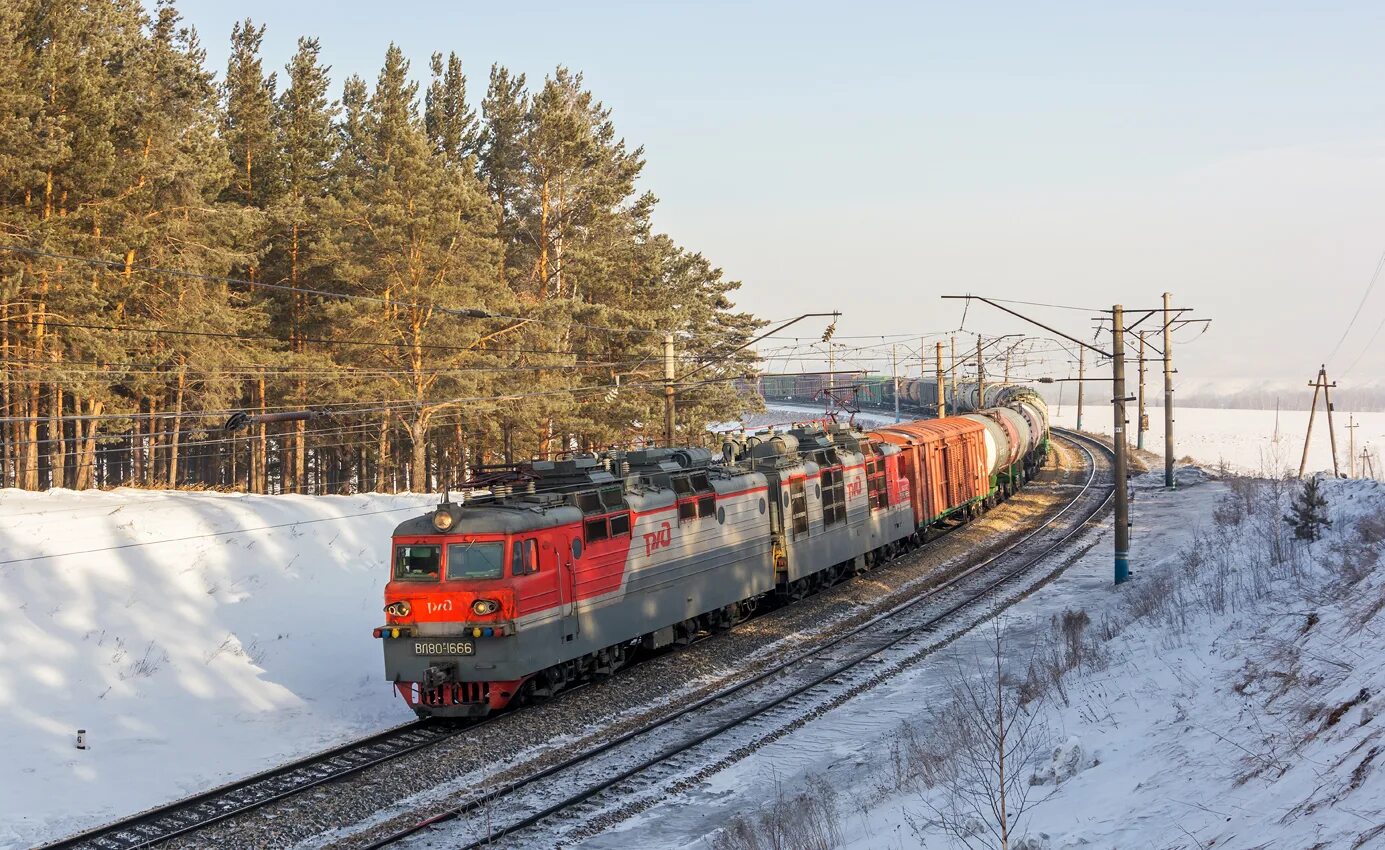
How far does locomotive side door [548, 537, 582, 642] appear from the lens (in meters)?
17.9

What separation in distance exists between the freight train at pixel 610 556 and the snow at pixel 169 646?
2149 millimetres

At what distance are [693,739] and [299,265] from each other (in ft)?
121

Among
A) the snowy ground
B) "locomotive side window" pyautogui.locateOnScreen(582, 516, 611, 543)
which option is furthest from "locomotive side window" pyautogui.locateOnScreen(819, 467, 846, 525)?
"locomotive side window" pyautogui.locateOnScreen(582, 516, 611, 543)

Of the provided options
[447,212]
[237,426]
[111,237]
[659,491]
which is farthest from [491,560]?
[447,212]

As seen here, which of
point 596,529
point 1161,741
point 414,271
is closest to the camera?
point 1161,741

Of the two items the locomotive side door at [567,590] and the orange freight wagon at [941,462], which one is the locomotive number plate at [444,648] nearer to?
the locomotive side door at [567,590]

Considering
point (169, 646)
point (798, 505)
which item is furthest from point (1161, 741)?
point (169, 646)

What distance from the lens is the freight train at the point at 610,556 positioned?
55.8 ft

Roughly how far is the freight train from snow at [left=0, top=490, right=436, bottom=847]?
215cm

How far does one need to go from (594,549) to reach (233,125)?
4013 cm

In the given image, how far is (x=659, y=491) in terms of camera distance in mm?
21125

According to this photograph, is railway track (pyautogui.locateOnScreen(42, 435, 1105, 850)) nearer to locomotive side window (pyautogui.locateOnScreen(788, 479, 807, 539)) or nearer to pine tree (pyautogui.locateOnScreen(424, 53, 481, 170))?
locomotive side window (pyautogui.locateOnScreen(788, 479, 807, 539))

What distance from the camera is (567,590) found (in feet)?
→ 59.4

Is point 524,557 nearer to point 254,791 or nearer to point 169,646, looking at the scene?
point 254,791
